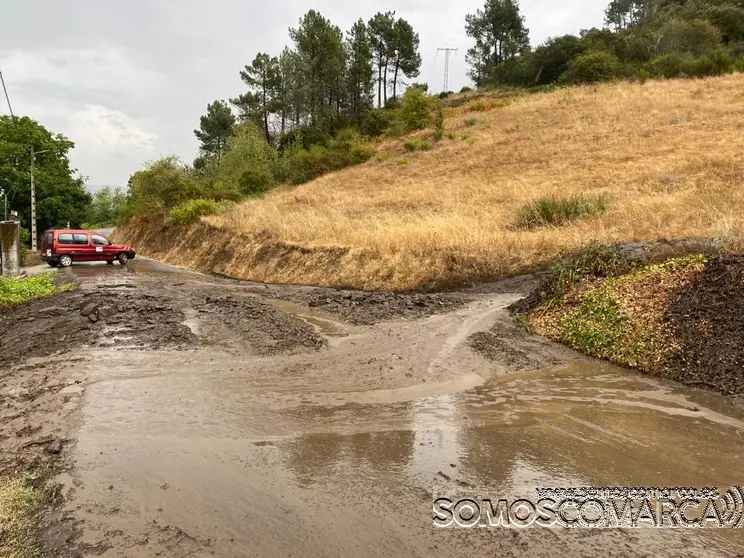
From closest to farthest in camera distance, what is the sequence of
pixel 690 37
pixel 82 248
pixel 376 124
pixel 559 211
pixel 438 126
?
pixel 559 211 < pixel 82 248 < pixel 438 126 < pixel 690 37 < pixel 376 124

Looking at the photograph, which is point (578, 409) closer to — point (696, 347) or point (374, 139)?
point (696, 347)

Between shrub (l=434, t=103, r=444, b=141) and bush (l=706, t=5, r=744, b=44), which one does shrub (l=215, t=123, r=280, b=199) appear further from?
bush (l=706, t=5, r=744, b=44)

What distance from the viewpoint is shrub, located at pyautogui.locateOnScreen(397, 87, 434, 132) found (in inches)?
1709

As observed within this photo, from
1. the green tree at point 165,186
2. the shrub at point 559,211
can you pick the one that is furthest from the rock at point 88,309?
the green tree at point 165,186

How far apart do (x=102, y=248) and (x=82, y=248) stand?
31.9 inches

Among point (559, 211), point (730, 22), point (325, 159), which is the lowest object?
point (559, 211)

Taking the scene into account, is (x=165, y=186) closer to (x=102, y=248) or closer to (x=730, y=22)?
(x=102, y=248)

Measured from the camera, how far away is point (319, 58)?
162 feet

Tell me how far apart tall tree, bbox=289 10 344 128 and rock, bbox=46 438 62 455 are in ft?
158

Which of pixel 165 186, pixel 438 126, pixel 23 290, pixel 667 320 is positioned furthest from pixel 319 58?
pixel 667 320

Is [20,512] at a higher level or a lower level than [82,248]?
lower

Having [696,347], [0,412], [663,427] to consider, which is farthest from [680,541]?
[0,412]

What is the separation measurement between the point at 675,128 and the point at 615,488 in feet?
96.7

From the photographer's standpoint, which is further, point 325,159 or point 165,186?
point 325,159
